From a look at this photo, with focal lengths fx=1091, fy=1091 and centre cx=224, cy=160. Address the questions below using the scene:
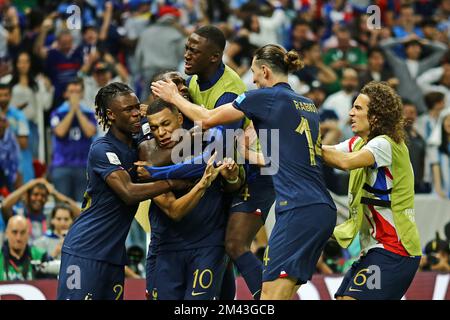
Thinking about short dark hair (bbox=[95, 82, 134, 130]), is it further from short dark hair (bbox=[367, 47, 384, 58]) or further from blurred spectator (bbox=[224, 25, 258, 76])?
short dark hair (bbox=[367, 47, 384, 58])

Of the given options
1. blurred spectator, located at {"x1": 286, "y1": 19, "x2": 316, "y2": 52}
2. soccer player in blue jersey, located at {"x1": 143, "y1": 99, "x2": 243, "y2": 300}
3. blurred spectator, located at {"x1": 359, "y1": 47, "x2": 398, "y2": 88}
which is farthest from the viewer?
blurred spectator, located at {"x1": 286, "y1": 19, "x2": 316, "y2": 52}

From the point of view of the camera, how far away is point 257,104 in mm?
8383

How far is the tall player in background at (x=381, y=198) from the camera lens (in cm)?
850

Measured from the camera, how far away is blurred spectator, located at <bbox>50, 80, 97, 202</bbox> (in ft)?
44.8

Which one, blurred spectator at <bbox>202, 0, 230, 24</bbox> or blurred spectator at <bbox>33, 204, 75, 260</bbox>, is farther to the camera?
blurred spectator at <bbox>202, 0, 230, 24</bbox>

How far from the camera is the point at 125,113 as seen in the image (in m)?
8.64

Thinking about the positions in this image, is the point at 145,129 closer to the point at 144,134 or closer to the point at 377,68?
the point at 144,134

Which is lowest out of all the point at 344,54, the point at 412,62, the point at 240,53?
the point at 412,62

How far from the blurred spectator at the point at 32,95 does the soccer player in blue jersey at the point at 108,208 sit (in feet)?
19.8

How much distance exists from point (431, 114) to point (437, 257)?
3888 mm

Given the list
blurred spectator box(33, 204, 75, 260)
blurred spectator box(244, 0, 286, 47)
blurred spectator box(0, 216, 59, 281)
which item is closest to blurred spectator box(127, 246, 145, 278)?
blurred spectator box(33, 204, 75, 260)

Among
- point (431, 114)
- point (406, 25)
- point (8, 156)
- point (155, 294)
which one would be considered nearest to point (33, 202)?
point (8, 156)

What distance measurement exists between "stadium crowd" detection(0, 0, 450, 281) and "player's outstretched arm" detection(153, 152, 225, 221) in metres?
2.93
